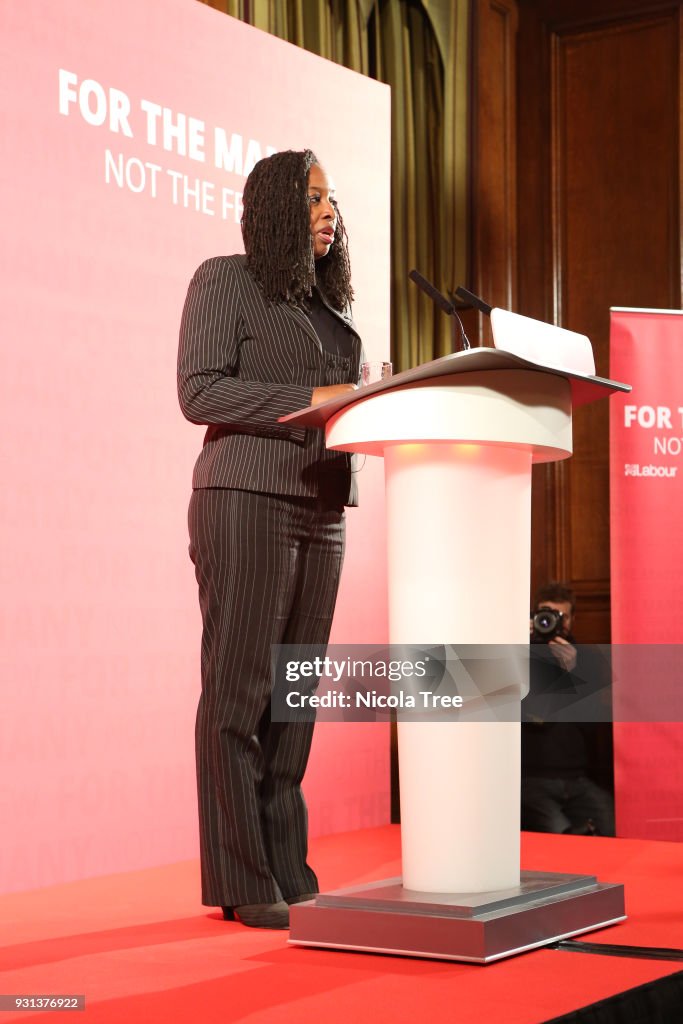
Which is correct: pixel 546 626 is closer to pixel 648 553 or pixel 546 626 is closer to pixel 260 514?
pixel 648 553

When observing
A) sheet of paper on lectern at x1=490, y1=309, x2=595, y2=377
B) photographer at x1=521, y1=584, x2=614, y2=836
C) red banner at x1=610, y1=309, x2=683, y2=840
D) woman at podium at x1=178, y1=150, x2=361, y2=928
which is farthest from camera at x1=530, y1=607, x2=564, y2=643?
sheet of paper on lectern at x1=490, y1=309, x2=595, y2=377

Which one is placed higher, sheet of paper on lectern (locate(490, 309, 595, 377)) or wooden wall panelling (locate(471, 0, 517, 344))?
wooden wall panelling (locate(471, 0, 517, 344))

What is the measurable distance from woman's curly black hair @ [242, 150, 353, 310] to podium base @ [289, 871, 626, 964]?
112 centimetres

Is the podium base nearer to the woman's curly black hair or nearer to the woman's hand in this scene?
the woman's hand

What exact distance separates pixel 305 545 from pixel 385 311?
189 centimetres

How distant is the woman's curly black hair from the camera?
2443mm

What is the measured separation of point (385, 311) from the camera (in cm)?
418

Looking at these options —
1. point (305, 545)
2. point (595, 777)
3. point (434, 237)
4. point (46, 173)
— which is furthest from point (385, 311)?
point (595, 777)

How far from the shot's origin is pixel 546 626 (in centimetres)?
394

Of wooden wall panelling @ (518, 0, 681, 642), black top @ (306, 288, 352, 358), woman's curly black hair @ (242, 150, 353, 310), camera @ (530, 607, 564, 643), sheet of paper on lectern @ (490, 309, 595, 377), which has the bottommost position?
camera @ (530, 607, 564, 643)

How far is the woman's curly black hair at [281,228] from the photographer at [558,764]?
178cm

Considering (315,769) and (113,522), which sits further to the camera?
(315,769)

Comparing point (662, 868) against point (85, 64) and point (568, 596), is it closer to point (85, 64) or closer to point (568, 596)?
point (568, 596)

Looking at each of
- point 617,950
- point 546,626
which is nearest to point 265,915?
point 617,950
